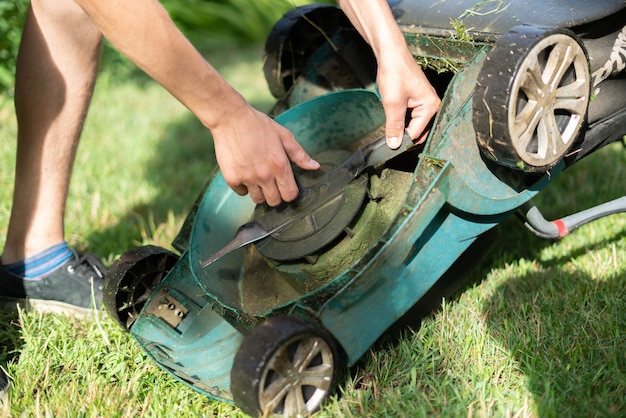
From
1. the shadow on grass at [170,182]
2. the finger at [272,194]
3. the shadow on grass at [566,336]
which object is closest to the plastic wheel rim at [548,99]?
the shadow on grass at [566,336]

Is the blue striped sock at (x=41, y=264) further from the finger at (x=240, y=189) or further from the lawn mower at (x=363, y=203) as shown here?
the finger at (x=240, y=189)

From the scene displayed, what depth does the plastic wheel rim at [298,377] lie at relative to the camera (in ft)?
4.27

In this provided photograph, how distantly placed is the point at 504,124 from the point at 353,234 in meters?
0.46

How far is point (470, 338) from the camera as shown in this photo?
62.9 inches

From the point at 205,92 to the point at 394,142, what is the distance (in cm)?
49

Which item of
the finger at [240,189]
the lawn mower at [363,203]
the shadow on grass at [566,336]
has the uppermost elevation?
the finger at [240,189]

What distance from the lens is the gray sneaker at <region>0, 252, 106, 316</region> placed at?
6.15 ft

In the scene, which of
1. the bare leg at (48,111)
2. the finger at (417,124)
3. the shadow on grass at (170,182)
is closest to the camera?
the finger at (417,124)

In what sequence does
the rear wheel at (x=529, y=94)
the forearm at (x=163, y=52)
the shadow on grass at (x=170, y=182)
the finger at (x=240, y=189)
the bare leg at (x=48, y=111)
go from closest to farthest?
the forearm at (x=163, y=52) < the rear wheel at (x=529, y=94) < the finger at (x=240, y=189) < the bare leg at (x=48, y=111) < the shadow on grass at (x=170, y=182)

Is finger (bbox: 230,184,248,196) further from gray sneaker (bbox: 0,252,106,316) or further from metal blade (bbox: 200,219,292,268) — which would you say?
gray sneaker (bbox: 0,252,106,316)

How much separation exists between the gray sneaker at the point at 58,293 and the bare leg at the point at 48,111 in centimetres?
8

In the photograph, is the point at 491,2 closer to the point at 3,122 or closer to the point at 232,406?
the point at 232,406

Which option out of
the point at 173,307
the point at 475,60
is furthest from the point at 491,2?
the point at 173,307

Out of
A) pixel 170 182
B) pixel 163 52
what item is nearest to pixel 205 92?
pixel 163 52
